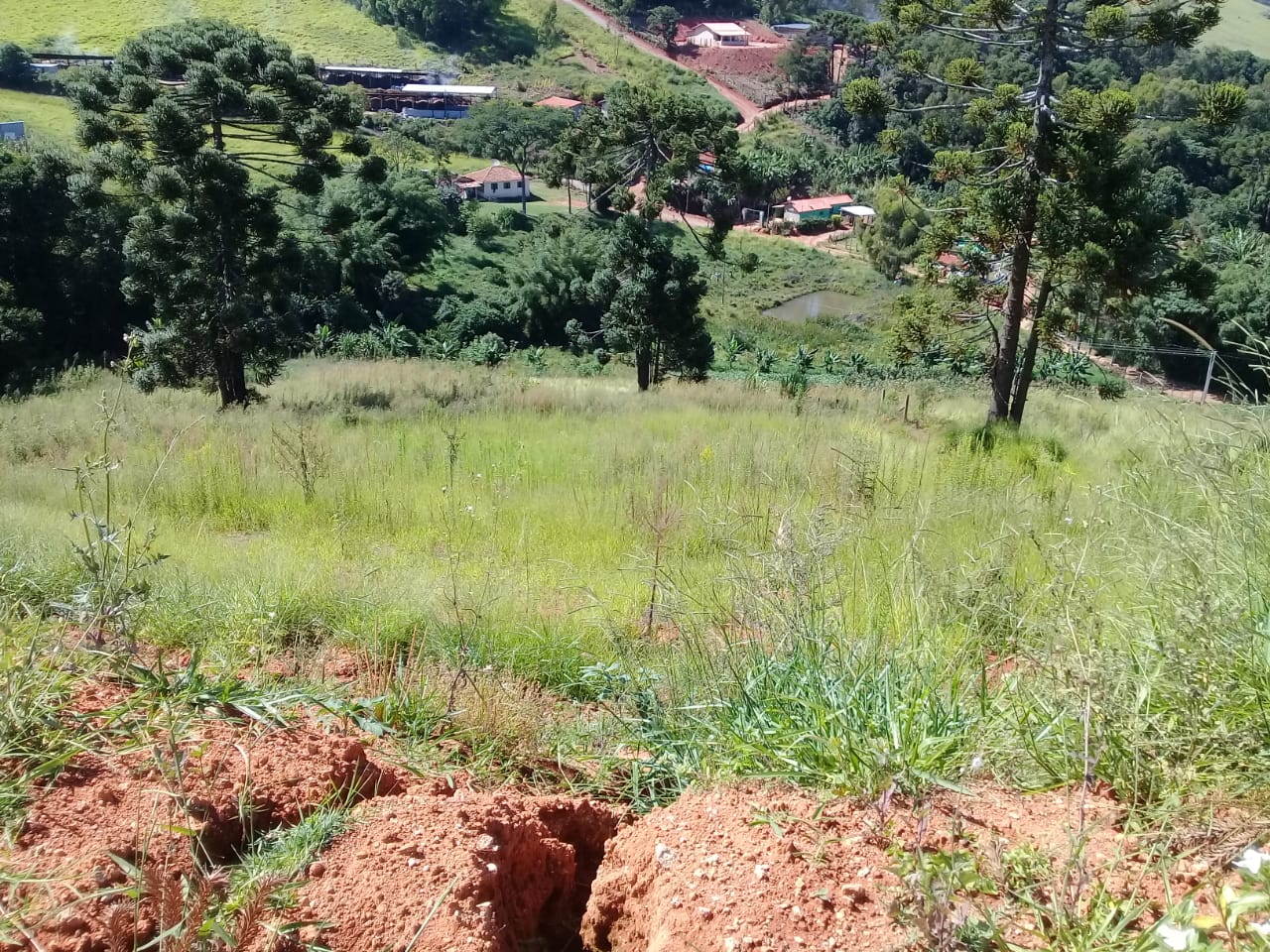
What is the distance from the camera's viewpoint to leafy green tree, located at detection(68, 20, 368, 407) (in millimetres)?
13539

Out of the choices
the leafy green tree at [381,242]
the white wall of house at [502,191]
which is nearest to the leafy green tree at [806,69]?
the white wall of house at [502,191]

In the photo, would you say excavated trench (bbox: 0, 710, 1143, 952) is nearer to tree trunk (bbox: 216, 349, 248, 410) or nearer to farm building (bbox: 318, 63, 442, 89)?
tree trunk (bbox: 216, 349, 248, 410)

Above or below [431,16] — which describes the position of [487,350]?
below

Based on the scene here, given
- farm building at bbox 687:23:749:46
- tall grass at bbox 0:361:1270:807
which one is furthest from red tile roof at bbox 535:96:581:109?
tall grass at bbox 0:361:1270:807

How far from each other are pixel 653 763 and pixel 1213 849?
4.40 ft

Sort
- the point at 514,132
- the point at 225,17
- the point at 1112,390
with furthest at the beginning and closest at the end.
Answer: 1. the point at 225,17
2. the point at 514,132
3. the point at 1112,390

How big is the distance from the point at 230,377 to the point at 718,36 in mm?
107853

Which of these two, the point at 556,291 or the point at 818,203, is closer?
the point at 556,291

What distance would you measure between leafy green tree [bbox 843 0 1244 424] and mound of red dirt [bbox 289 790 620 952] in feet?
31.6

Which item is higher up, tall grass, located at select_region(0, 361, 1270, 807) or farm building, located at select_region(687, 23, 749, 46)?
farm building, located at select_region(687, 23, 749, 46)

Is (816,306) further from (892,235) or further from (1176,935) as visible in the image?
(1176,935)

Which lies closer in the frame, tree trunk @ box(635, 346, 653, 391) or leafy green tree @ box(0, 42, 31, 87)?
tree trunk @ box(635, 346, 653, 391)

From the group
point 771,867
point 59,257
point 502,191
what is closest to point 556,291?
point 59,257

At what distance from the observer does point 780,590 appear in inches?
116
